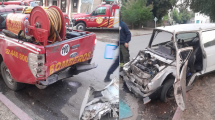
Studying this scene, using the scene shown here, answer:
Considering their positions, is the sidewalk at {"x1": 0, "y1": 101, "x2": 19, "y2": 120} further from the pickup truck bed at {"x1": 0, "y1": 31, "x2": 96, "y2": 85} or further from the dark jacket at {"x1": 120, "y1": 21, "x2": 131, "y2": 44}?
the dark jacket at {"x1": 120, "y1": 21, "x2": 131, "y2": 44}

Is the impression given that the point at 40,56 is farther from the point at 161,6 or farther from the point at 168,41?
the point at 168,41

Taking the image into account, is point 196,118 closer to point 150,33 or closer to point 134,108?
point 134,108

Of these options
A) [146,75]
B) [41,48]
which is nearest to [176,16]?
[146,75]

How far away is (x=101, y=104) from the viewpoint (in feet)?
7.40

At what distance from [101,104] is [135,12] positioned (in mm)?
1450

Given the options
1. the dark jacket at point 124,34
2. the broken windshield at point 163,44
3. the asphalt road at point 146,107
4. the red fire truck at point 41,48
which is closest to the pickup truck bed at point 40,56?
the red fire truck at point 41,48

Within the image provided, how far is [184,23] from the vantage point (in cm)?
405

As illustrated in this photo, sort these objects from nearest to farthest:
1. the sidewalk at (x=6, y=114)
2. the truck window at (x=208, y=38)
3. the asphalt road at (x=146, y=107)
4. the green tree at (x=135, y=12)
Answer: the green tree at (x=135, y=12) < the sidewalk at (x=6, y=114) < the asphalt road at (x=146, y=107) < the truck window at (x=208, y=38)

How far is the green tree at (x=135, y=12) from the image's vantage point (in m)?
2.20

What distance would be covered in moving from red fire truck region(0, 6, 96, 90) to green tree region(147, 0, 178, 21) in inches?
49.2

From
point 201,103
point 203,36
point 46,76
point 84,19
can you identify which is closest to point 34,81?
point 46,76

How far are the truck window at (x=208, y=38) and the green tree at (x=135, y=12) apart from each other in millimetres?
1299

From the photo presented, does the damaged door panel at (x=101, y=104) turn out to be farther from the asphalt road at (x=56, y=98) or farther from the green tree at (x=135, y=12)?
the green tree at (x=135, y=12)

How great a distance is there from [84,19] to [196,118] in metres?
6.65
